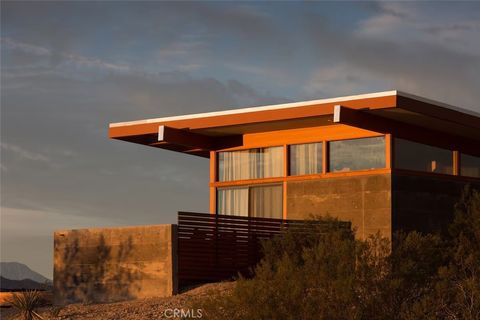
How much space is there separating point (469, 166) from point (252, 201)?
6.97 meters

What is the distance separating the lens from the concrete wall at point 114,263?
28766 millimetres

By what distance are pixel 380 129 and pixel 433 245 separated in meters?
5.46

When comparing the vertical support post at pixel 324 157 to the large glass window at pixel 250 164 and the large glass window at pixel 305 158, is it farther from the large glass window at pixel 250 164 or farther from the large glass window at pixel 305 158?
the large glass window at pixel 250 164

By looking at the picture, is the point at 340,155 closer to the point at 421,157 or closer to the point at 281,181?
the point at 281,181

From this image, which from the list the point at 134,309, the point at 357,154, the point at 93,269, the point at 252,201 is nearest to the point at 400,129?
the point at 357,154

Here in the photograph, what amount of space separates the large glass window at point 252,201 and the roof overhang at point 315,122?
1.57 meters

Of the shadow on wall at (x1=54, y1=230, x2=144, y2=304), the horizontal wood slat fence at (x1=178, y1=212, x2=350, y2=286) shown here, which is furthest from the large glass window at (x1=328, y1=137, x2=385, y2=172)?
the shadow on wall at (x1=54, y1=230, x2=144, y2=304)

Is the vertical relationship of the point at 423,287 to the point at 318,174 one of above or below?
below

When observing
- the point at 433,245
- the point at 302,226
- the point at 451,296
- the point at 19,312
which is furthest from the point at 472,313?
the point at 19,312

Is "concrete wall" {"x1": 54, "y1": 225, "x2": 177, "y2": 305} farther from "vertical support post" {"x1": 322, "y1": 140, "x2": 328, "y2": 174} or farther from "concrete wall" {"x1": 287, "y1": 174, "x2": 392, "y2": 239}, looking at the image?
"vertical support post" {"x1": 322, "y1": 140, "x2": 328, "y2": 174}

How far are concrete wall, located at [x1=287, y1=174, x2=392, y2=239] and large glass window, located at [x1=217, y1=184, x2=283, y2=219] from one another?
2.15 ft

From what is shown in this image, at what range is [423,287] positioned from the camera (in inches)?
968

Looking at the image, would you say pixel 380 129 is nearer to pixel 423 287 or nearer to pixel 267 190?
pixel 267 190

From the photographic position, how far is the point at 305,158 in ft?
109
